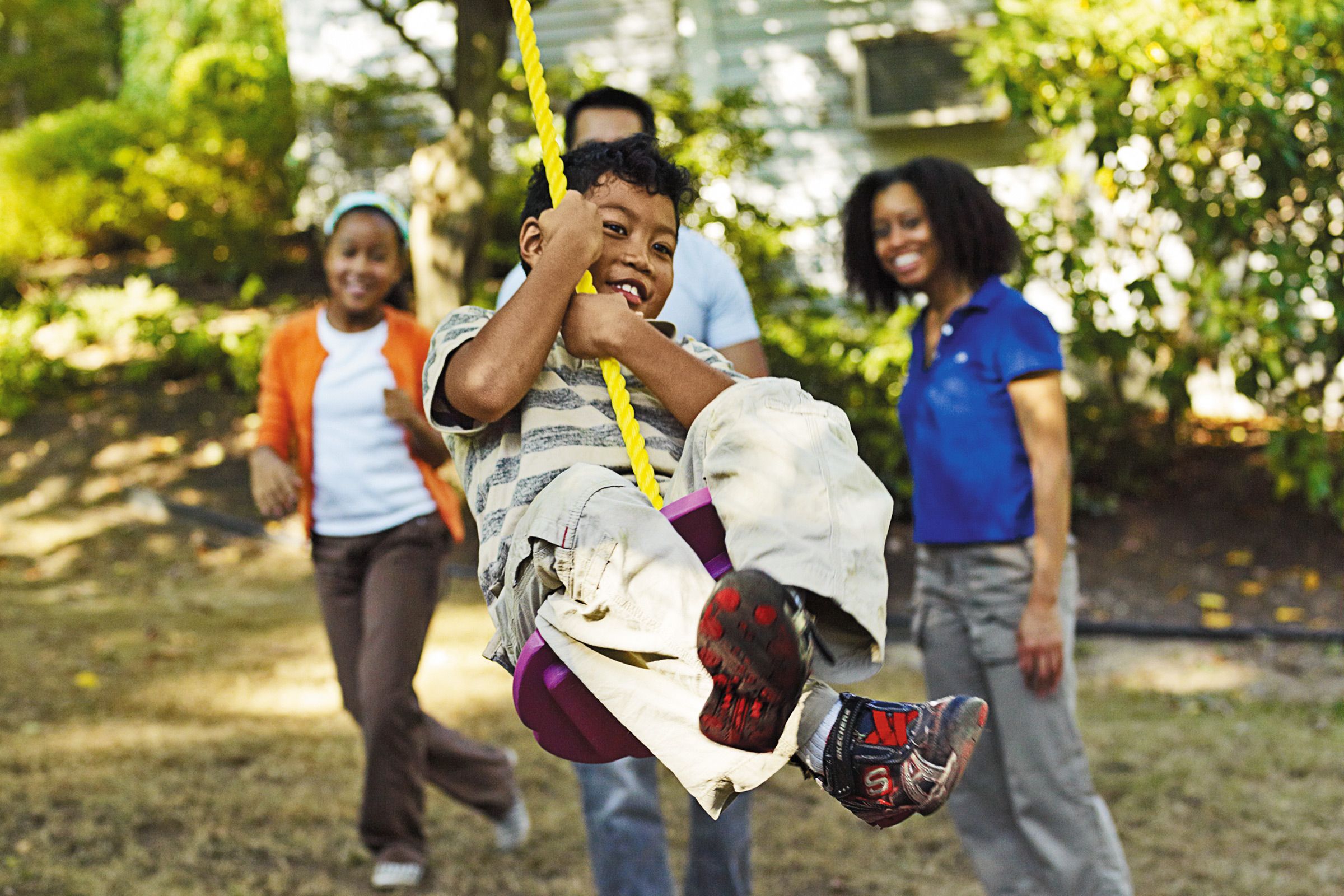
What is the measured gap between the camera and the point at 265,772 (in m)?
4.22

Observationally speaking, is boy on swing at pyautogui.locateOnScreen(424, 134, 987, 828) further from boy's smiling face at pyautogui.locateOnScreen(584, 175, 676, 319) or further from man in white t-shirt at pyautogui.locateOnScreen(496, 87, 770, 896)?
man in white t-shirt at pyautogui.locateOnScreen(496, 87, 770, 896)

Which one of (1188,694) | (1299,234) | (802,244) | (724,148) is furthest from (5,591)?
(1299,234)

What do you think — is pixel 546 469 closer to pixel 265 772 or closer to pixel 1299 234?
pixel 265 772

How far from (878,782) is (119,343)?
33.6ft

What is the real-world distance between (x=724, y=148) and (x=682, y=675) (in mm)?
5794

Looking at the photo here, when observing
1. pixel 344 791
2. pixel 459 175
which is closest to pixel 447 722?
pixel 344 791

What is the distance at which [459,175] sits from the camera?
7164 millimetres

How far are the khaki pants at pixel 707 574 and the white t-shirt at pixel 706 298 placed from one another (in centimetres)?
107

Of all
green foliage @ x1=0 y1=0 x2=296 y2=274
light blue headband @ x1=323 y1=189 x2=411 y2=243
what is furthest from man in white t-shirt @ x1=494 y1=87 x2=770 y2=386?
green foliage @ x1=0 y1=0 x2=296 y2=274

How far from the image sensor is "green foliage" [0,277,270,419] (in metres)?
9.32

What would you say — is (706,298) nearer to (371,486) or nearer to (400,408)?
(400,408)

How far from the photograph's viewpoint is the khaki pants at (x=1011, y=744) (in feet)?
8.93

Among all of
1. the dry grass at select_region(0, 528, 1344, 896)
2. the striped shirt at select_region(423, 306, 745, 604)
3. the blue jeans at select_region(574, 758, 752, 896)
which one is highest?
the striped shirt at select_region(423, 306, 745, 604)

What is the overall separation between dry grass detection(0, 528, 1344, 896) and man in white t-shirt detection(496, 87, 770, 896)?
688mm
